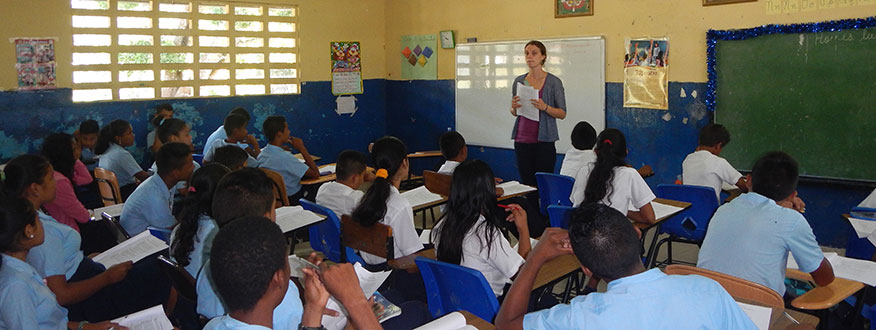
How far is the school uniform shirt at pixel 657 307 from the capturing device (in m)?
1.44

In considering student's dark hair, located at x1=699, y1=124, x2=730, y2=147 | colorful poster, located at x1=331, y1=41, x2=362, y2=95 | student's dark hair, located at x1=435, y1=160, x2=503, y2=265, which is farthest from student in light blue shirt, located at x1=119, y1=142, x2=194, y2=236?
colorful poster, located at x1=331, y1=41, x2=362, y2=95

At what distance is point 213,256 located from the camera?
1461 mm

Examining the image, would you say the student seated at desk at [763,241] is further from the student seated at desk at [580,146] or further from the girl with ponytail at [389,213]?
the student seated at desk at [580,146]

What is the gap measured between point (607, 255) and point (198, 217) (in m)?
1.57

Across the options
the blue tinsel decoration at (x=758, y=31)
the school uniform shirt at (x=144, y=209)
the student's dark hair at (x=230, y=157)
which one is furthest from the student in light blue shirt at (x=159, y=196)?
the blue tinsel decoration at (x=758, y=31)

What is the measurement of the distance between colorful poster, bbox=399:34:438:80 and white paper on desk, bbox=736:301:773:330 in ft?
19.2

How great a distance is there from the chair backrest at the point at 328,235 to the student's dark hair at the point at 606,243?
173 cm

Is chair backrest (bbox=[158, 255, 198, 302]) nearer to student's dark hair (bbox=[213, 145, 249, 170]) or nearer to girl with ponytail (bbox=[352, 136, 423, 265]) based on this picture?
girl with ponytail (bbox=[352, 136, 423, 265])

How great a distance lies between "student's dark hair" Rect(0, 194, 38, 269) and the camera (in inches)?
81.4

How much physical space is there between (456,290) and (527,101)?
10.1ft

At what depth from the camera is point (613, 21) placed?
5.83 meters

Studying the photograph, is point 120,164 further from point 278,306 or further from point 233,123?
point 278,306

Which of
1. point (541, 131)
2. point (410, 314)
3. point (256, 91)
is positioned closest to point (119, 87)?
point (256, 91)

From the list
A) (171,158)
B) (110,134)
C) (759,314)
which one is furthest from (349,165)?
(110,134)
